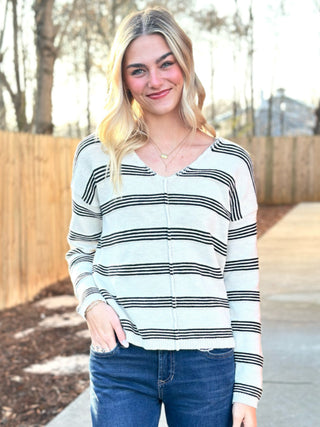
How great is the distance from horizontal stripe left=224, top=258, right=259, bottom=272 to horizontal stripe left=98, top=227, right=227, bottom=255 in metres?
0.06

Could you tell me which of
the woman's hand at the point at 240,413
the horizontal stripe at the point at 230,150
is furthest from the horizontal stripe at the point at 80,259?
the woman's hand at the point at 240,413

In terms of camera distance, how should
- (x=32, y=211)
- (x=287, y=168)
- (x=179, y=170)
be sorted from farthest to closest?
1. (x=287, y=168)
2. (x=32, y=211)
3. (x=179, y=170)

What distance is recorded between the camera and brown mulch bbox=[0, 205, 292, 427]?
12.8 feet

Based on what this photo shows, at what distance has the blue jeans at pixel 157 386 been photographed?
5.62 feet

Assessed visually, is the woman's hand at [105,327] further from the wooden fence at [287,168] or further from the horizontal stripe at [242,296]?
the wooden fence at [287,168]

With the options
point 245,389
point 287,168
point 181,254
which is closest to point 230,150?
point 181,254

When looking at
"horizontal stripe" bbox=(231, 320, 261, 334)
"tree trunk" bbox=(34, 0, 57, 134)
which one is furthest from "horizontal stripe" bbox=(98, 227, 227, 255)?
"tree trunk" bbox=(34, 0, 57, 134)

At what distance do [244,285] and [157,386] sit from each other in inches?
14.9

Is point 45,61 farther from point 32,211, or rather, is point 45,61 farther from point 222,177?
point 222,177

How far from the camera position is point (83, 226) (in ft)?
6.30

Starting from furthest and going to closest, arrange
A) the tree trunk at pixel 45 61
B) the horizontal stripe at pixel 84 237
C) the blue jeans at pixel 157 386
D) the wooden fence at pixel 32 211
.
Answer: the tree trunk at pixel 45 61, the wooden fence at pixel 32 211, the horizontal stripe at pixel 84 237, the blue jeans at pixel 157 386

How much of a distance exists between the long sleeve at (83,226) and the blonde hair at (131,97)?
94 mm

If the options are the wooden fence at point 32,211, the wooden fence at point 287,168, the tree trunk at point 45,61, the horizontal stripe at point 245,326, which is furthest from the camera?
the wooden fence at point 287,168

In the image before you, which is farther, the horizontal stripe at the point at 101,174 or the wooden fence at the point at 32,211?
the wooden fence at the point at 32,211
